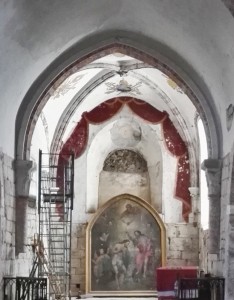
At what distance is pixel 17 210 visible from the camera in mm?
9492

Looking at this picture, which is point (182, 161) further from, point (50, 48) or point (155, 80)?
point (50, 48)

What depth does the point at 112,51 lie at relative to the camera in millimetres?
9852

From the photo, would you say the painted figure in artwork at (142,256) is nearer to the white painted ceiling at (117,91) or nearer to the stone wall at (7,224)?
the white painted ceiling at (117,91)

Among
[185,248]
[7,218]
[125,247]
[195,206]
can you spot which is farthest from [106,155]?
[7,218]

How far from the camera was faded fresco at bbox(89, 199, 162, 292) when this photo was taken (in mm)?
14016

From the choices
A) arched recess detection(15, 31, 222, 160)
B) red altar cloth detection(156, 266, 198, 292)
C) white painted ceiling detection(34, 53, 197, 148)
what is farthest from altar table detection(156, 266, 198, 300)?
white painted ceiling detection(34, 53, 197, 148)

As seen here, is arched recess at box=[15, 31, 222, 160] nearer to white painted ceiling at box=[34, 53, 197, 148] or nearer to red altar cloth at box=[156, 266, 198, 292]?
white painted ceiling at box=[34, 53, 197, 148]

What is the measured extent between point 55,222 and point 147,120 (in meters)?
2.96

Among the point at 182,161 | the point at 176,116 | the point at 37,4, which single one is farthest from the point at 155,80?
the point at 37,4

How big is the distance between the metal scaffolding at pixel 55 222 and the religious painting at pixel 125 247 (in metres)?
0.94

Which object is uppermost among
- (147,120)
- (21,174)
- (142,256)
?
(147,120)

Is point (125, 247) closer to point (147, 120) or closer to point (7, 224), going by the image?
point (147, 120)

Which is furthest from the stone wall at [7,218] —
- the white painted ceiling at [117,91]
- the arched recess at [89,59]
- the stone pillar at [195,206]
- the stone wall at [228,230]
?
the stone pillar at [195,206]

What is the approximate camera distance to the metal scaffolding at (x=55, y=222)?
440 inches
